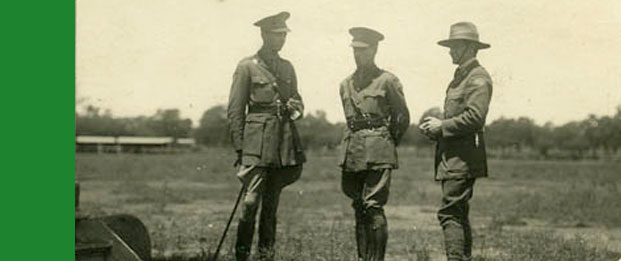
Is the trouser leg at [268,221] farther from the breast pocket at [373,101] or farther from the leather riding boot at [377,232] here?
the breast pocket at [373,101]

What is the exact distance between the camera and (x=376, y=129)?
15.7 ft

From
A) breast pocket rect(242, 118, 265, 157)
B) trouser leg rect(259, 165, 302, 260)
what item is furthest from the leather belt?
breast pocket rect(242, 118, 265, 157)

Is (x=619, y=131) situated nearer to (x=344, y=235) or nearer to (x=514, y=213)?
(x=514, y=213)

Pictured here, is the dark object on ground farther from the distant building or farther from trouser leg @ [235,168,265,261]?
the distant building

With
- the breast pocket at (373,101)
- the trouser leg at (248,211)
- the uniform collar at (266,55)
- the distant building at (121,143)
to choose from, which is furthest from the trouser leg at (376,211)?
the distant building at (121,143)

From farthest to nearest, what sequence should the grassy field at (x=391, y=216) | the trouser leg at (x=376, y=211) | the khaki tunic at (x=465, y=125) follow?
1. the grassy field at (x=391, y=216)
2. the trouser leg at (x=376, y=211)
3. the khaki tunic at (x=465, y=125)

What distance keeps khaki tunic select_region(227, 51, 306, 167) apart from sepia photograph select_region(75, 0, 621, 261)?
0.04 ft

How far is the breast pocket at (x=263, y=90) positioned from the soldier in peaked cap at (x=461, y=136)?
1.13 m

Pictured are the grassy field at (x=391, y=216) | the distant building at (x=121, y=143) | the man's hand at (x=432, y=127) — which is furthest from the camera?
the distant building at (x=121, y=143)

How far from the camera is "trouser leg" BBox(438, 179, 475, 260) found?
4.42 meters

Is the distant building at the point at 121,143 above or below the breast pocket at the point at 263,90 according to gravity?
below

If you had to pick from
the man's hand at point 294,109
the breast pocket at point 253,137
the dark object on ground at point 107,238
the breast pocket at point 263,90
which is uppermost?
the breast pocket at point 263,90

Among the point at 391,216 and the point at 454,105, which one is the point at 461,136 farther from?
the point at 391,216

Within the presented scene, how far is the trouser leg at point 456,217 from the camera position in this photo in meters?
4.42
